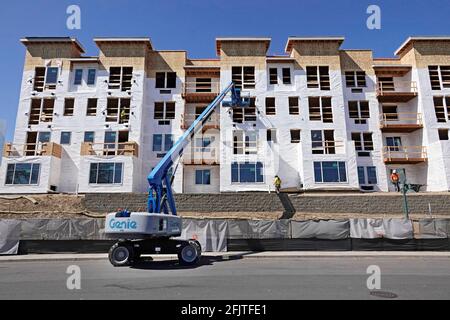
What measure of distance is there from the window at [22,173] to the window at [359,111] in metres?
31.8

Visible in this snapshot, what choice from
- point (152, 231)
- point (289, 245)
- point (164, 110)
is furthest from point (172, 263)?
point (164, 110)

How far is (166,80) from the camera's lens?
3159cm

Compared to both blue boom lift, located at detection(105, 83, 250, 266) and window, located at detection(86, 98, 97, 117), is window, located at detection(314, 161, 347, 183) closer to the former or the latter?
blue boom lift, located at detection(105, 83, 250, 266)

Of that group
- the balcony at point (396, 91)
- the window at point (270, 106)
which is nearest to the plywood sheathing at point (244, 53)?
the window at point (270, 106)

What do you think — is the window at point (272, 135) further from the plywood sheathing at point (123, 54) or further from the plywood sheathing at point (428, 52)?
the plywood sheathing at point (428, 52)

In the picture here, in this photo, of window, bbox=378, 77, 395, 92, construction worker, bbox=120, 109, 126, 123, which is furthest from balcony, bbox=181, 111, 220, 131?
window, bbox=378, 77, 395, 92

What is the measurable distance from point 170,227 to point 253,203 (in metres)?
12.4

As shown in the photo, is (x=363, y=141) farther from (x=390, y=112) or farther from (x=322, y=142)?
(x=390, y=112)

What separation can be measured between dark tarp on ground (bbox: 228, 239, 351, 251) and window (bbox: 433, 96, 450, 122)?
857 inches

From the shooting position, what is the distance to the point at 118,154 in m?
28.3

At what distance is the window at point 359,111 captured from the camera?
30.4m

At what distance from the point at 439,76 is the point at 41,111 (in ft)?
136
